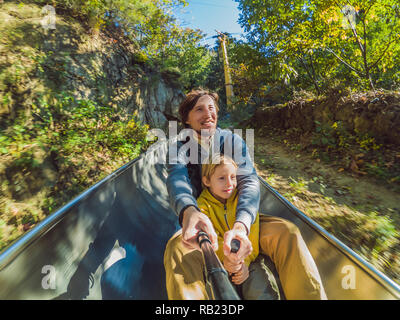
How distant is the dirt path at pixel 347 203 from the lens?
2004 millimetres

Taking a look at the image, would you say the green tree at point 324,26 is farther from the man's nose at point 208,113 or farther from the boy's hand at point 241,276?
the boy's hand at point 241,276

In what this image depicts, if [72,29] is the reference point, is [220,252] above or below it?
below

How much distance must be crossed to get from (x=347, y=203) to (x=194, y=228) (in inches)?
122

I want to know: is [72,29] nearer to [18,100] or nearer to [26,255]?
[18,100]

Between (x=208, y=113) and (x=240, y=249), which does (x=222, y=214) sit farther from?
(x=208, y=113)

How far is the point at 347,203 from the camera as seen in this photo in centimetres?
288

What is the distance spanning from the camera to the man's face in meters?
1.64

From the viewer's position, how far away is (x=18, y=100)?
3232 millimetres

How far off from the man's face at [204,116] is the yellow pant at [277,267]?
95 cm

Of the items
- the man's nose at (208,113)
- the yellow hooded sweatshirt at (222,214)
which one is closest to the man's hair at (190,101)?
the man's nose at (208,113)

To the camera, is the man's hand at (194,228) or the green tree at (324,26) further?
the green tree at (324,26)

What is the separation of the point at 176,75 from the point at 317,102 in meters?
9.12

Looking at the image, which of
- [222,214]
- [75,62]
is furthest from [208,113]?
[75,62]
